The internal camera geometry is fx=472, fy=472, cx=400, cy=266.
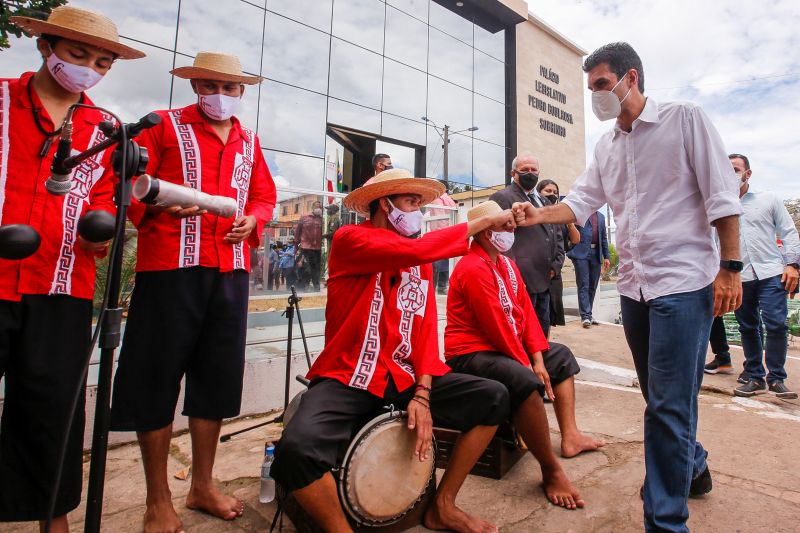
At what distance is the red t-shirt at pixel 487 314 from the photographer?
281 centimetres

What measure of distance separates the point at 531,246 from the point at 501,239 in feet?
3.92

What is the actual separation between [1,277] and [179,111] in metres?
1.12

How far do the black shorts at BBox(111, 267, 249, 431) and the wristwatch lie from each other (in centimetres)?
221

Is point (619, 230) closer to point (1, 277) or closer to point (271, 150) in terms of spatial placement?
point (1, 277)

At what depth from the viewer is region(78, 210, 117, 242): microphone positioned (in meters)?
1.46

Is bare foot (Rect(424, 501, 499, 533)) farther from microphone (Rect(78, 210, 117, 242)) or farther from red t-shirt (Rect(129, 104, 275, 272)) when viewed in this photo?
microphone (Rect(78, 210, 117, 242))

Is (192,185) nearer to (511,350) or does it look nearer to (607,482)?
(511,350)

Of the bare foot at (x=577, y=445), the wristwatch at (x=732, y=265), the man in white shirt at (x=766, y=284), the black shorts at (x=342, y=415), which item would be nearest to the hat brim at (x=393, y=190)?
the black shorts at (x=342, y=415)

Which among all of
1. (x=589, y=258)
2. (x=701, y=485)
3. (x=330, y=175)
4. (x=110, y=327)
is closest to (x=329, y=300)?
(x=110, y=327)

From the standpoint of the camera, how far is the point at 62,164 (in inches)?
58.4

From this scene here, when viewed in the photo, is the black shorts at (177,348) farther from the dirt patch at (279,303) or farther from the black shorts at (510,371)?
the dirt patch at (279,303)

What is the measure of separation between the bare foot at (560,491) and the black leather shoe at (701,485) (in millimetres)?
575

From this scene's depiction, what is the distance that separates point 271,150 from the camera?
11.9m

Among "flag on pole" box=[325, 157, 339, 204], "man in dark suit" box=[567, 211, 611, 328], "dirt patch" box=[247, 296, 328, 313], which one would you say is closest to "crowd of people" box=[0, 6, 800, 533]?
"dirt patch" box=[247, 296, 328, 313]
